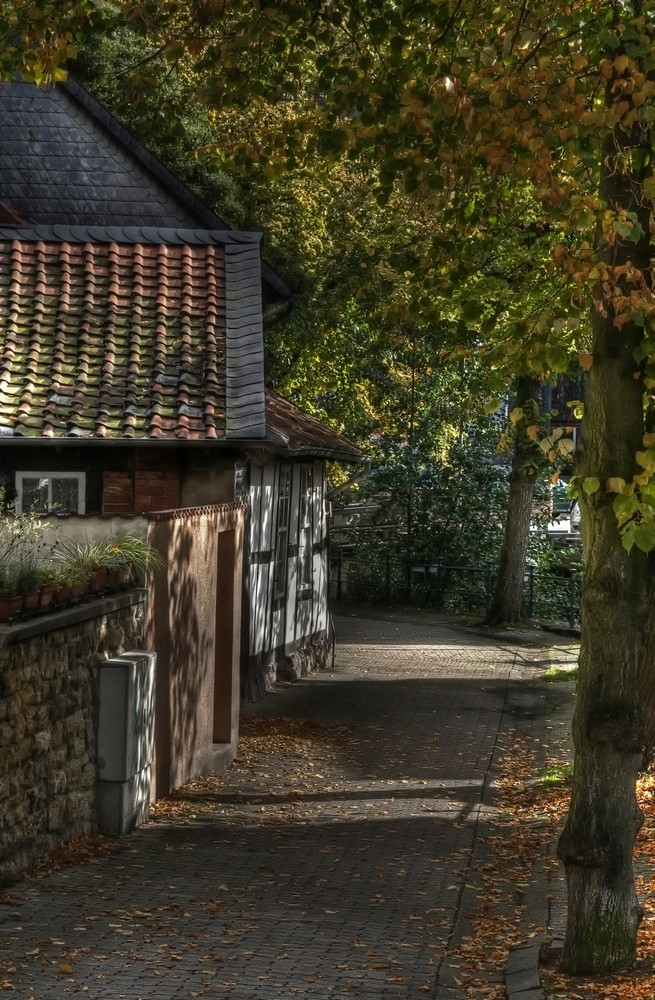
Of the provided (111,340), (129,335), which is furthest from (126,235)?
(111,340)

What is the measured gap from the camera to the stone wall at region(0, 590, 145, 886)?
8625 mm

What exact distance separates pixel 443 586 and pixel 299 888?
873 inches

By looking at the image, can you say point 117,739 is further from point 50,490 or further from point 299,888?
point 50,490

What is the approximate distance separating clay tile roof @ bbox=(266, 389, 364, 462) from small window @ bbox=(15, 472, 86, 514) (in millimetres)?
2188

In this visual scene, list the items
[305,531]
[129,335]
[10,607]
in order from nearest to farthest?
[10,607] → [129,335] → [305,531]

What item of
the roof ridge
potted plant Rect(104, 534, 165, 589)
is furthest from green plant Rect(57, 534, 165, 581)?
the roof ridge

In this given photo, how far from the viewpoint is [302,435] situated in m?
19.5

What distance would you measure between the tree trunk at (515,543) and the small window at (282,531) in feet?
23.2

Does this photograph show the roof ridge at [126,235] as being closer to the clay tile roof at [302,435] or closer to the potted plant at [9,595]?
the clay tile roof at [302,435]

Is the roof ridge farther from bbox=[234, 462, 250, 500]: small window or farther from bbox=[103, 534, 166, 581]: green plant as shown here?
bbox=[103, 534, 166, 581]: green plant

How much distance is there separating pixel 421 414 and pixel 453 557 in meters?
4.14

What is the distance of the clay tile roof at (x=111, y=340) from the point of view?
1477 centimetres

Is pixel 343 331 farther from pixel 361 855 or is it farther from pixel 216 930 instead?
pixel 216 930

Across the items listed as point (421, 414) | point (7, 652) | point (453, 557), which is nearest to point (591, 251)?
point (7, 652)
